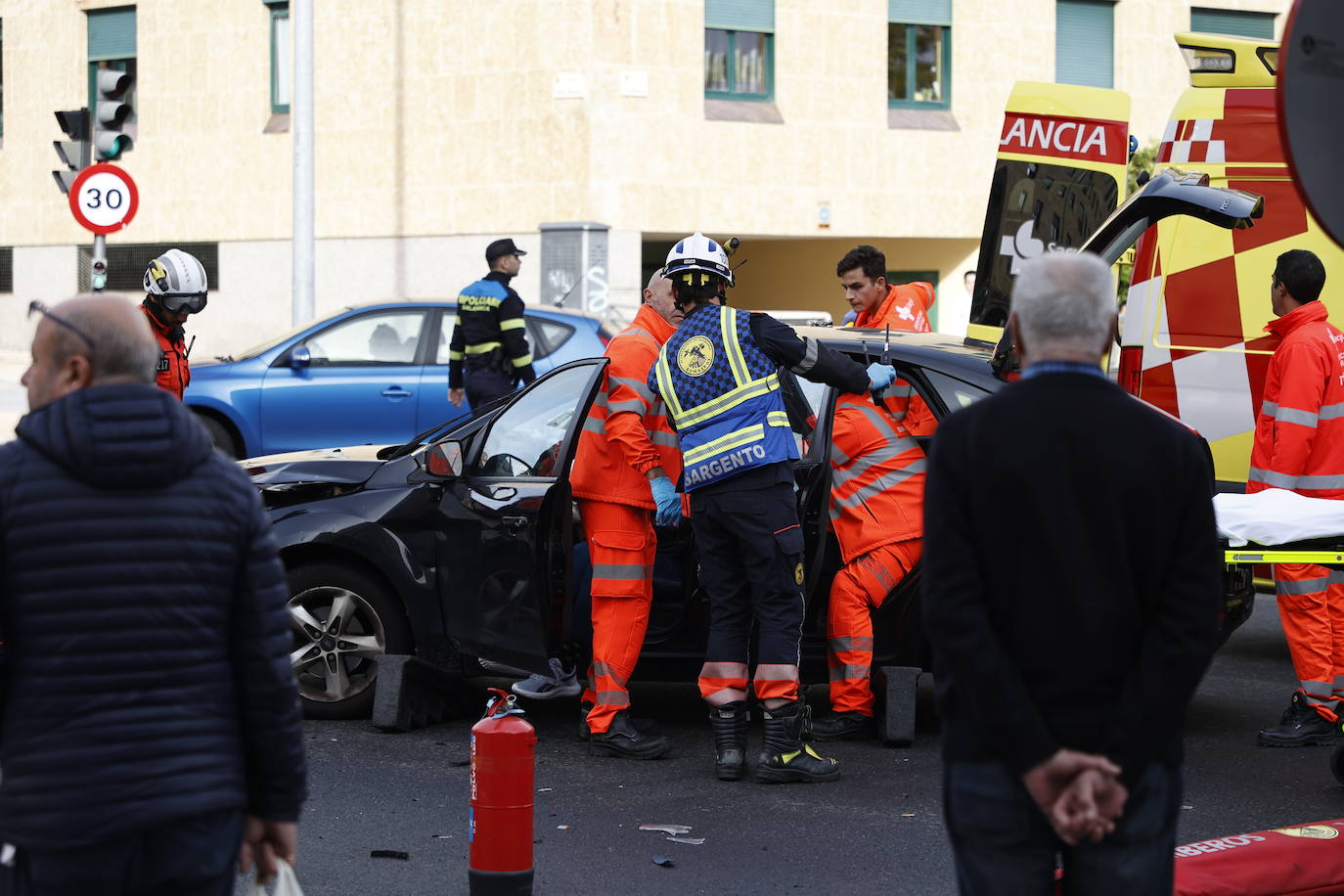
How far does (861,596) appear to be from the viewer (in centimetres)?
636

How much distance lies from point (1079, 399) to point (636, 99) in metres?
21.5

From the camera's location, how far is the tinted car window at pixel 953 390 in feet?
21.2

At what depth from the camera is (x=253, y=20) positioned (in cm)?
2689

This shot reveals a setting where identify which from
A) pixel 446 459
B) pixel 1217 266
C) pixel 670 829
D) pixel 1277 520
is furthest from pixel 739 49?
pixel 670 829

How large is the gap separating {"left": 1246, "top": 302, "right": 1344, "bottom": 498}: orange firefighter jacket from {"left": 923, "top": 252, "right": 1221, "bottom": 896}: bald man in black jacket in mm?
4017

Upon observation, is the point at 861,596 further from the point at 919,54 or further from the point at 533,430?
the point at 919,54

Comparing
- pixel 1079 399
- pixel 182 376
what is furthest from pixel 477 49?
pixel 1079 399

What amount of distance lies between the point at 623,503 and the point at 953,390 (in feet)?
4.41

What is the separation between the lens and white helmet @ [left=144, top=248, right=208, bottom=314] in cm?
684

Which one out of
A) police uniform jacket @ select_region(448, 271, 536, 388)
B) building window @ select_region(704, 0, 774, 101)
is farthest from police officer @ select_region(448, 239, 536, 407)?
building window @ select_region(704, 0, 774, 101)

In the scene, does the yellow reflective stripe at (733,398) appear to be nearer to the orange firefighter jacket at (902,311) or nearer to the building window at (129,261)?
the orange firefighter jacket at (902,311)

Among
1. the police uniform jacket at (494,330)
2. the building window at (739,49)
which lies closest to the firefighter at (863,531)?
the police uniform jacket at (494,330)

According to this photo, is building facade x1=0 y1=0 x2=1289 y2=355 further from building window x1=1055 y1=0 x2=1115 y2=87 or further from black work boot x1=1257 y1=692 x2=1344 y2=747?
black work boot x1=1257 y1=692 x2=1344 y2=747

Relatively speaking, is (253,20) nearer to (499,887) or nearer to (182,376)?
(182,376)
